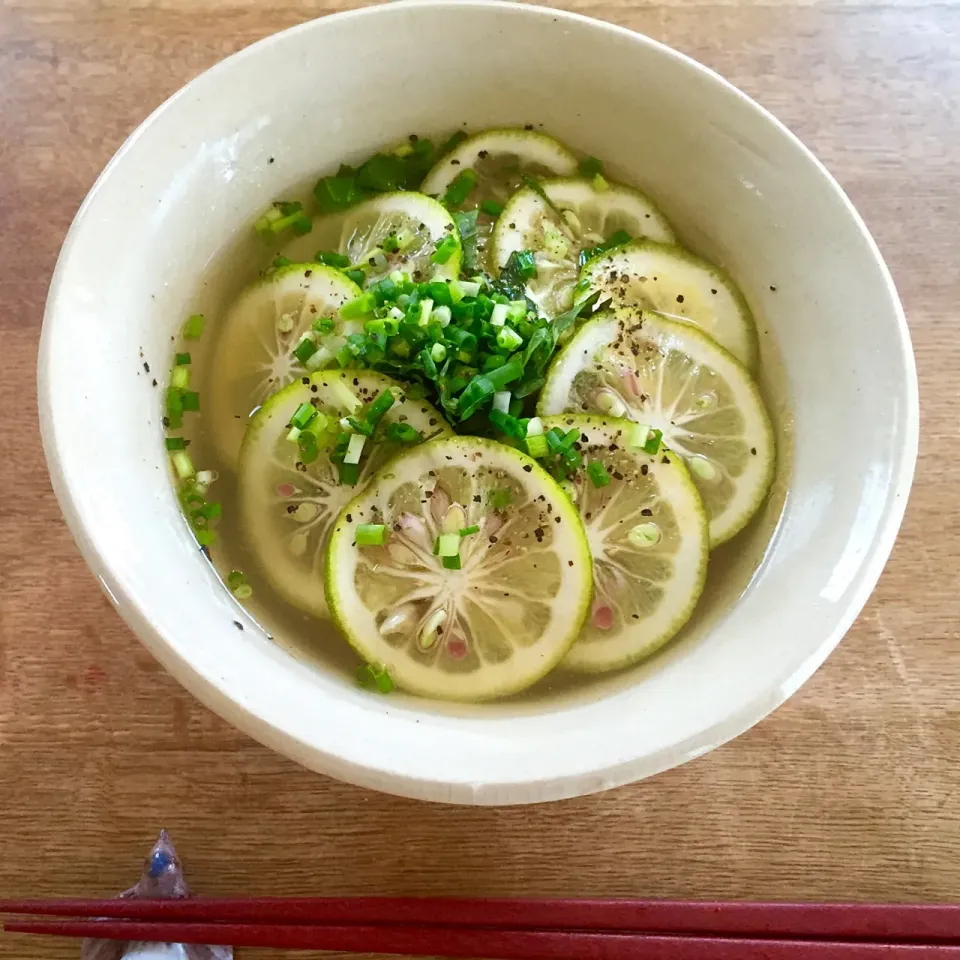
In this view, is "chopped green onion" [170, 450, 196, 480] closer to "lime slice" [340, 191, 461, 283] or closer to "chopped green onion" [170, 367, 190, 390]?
"chopped green onion" [170, 367, 190, 390]

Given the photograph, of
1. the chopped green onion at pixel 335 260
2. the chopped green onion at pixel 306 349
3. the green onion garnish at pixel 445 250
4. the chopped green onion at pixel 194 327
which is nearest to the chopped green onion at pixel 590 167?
the green onion garnish at pixel 445 250

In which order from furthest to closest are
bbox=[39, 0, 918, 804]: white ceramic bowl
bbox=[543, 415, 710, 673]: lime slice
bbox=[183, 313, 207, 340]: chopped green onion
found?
bbox=[183, 313, 207, 340]: chopped green onion, bbox=[543, 415, 710, 673]: lime slice, bbox=[39, 0, 918, 804]: white ceramic bowl

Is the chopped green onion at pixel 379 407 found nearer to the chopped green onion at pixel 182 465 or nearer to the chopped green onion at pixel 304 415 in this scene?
the chopped green onion at pixel 304 415

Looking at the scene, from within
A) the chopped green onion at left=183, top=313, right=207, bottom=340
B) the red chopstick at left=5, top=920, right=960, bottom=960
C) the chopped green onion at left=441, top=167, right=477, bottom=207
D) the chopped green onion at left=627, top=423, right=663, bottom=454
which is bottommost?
the red chopstick at left=5, top=920, right=960, bottom=960

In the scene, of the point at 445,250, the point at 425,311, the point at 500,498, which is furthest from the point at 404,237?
the point at 500,498

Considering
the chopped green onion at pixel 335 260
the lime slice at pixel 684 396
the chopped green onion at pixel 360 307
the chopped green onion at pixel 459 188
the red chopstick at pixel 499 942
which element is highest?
the chopped green onion at pixel 459 188

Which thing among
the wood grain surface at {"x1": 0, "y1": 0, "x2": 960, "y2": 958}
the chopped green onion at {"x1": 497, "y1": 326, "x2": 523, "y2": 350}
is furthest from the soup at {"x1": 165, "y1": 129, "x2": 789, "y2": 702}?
the wood grain surface at {"x1": 0, "y1": 0, "x2": 960, "y2": 958}

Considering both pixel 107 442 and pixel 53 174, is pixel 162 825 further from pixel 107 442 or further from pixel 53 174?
pixel 53 174
